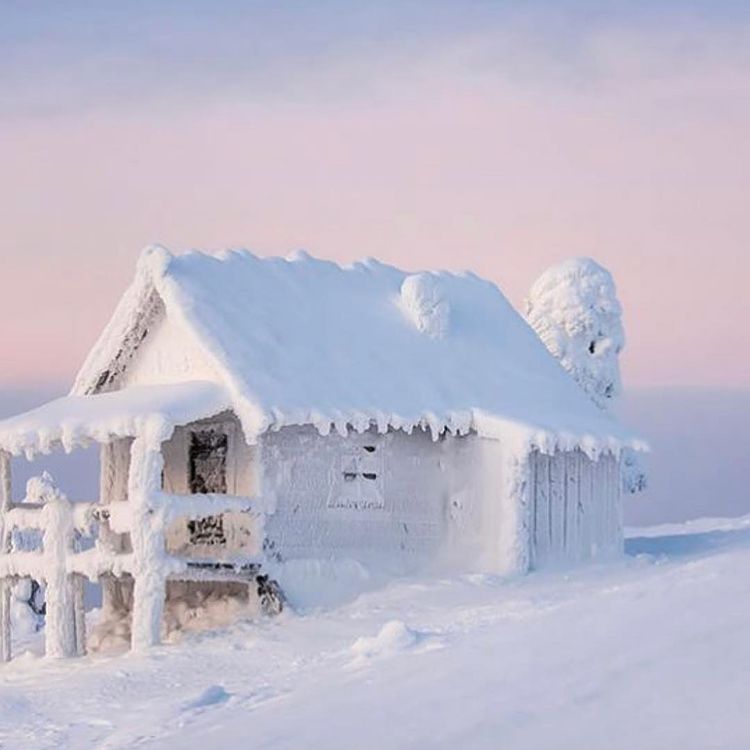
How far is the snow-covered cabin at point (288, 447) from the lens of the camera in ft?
80.1

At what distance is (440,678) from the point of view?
15.4 metres

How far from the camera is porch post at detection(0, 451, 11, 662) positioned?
85.5ft

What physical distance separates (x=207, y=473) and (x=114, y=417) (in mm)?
3041

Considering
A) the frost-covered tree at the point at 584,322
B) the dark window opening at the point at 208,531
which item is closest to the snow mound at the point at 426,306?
the dark window opening at the point at 208,531

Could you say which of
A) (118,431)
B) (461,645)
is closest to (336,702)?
(461,645)

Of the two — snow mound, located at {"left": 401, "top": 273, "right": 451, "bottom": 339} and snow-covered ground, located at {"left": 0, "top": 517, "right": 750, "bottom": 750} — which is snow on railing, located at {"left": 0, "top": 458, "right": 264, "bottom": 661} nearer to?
snow-covered ground, located at {"left": 0, "top": 517, "right": 750, "bottom": 750}

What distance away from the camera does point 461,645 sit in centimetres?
1727

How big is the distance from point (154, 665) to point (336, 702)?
6851 millimetres

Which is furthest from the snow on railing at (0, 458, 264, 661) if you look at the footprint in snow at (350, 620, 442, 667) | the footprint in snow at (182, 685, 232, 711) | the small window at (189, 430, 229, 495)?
the footprint in snow at (350, 620, 442, 667)

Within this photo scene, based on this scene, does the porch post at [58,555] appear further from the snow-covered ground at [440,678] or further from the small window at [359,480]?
the small window at [359,480]

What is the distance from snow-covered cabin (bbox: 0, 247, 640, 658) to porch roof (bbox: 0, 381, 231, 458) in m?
0.05

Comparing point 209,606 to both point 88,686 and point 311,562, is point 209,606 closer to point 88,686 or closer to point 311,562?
point 311,562

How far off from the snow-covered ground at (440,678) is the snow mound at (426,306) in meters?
5.88

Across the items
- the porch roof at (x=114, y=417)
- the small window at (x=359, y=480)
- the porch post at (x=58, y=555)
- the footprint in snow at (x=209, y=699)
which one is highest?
the porch roof at (x=114, y=417)
